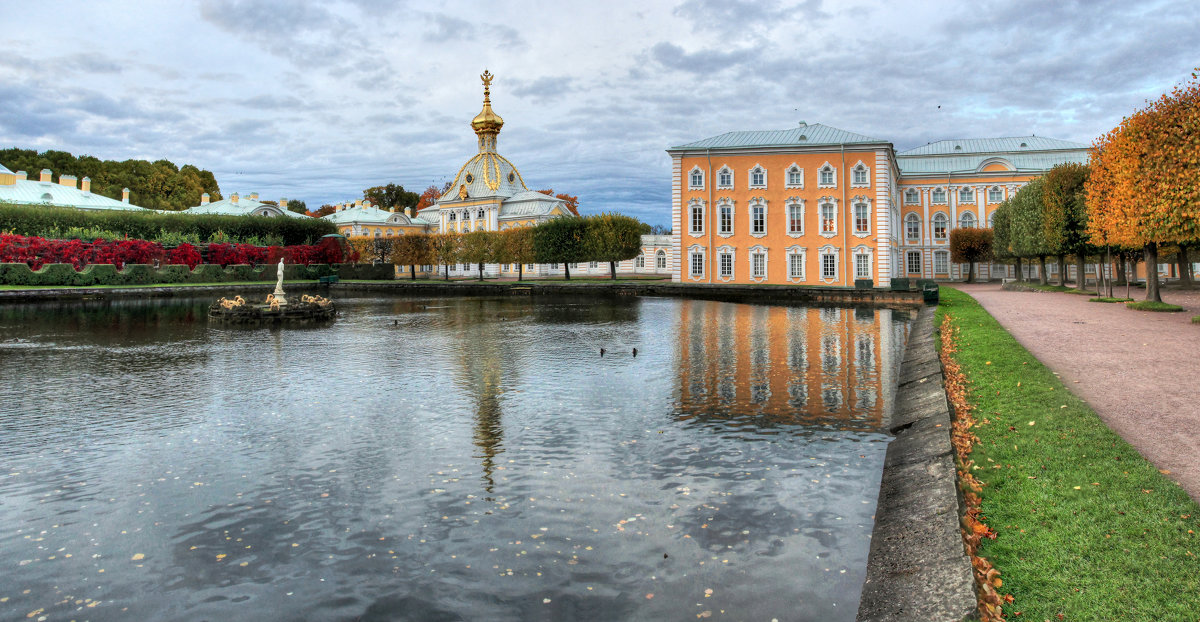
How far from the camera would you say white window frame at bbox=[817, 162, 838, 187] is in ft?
163

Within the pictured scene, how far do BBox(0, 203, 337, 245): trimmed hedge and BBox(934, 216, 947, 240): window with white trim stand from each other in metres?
67.0

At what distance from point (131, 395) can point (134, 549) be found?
26.4 feet

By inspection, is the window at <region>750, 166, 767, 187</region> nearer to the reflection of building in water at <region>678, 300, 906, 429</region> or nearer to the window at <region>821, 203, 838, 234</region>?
the window at <region>821, 203, 838, 234</region>

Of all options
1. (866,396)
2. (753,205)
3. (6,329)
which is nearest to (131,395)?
(866,396)

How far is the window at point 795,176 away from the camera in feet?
165

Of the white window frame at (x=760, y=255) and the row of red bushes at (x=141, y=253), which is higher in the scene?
the row of red bushes at (x=141, y=253)

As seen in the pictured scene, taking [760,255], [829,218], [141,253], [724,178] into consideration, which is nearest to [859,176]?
[829,218]

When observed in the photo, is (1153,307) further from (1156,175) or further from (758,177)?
(758,177)

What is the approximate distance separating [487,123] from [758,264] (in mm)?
48697

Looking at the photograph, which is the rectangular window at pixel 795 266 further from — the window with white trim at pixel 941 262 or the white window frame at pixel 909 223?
the window with white trim at pixel 941 262

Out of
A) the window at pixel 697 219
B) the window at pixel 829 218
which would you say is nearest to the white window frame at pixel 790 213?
the window at pixel 829 218

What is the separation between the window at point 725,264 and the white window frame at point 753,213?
7.44 ft

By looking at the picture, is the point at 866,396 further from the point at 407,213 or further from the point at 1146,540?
the point at 407,213

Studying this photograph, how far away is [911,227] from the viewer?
225 ft
